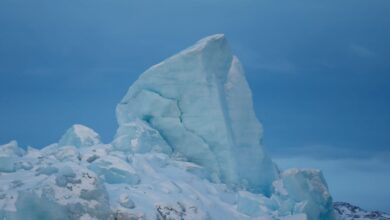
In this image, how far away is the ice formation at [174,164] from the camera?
17234mm

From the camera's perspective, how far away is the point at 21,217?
53.1ft

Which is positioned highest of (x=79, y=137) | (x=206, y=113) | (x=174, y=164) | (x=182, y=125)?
(x=206, y=113)

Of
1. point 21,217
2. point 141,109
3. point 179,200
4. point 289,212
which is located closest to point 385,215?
point 289,212

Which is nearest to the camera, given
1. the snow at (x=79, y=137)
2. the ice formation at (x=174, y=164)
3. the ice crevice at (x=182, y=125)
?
the ice formation at (x=174, y=164)

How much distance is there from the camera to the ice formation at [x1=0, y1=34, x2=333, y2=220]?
1723cm

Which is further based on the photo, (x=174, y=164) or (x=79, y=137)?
(x=79, y=137)

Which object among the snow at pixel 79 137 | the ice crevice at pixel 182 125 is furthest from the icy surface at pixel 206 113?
the snow at pixel 79 137

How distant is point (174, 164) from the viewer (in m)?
24.5

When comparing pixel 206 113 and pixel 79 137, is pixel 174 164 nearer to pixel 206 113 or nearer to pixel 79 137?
pixel 206 113

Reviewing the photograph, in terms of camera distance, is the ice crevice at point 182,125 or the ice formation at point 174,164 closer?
the ice formation at point 174,164

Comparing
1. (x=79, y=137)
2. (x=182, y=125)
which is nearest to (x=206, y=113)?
(x=182, y=125)

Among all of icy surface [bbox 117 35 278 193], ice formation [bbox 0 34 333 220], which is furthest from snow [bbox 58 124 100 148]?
icy surface [bbox 117 35 278 193]

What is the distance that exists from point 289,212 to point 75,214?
11207 millimetres

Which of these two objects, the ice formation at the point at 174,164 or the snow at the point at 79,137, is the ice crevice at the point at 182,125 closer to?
the ice formation at the point at 174,164
